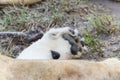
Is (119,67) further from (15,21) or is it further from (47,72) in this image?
(15,21)

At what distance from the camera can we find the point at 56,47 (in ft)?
8.20

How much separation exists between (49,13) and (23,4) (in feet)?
0.90

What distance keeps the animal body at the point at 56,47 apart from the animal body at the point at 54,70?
76 cm

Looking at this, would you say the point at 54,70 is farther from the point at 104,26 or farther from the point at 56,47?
the point at 104,26

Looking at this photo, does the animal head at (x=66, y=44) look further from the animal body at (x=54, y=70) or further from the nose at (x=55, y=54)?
the animal body at (x=54, y=70)

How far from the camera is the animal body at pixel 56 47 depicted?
8.04ft

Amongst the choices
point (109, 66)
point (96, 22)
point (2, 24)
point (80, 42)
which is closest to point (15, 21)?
point (2, 24)

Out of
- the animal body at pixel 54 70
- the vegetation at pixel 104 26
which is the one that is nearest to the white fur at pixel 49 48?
the vegetation at pixel 104 26

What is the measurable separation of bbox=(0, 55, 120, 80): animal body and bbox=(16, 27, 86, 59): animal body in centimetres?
76

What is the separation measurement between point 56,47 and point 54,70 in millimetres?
891

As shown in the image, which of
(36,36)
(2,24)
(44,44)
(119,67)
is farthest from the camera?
(2,24)

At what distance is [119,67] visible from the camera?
171 cm

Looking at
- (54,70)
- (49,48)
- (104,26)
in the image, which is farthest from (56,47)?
(54,70)

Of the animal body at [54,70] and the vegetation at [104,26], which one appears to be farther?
the vegetation at [104,26]
